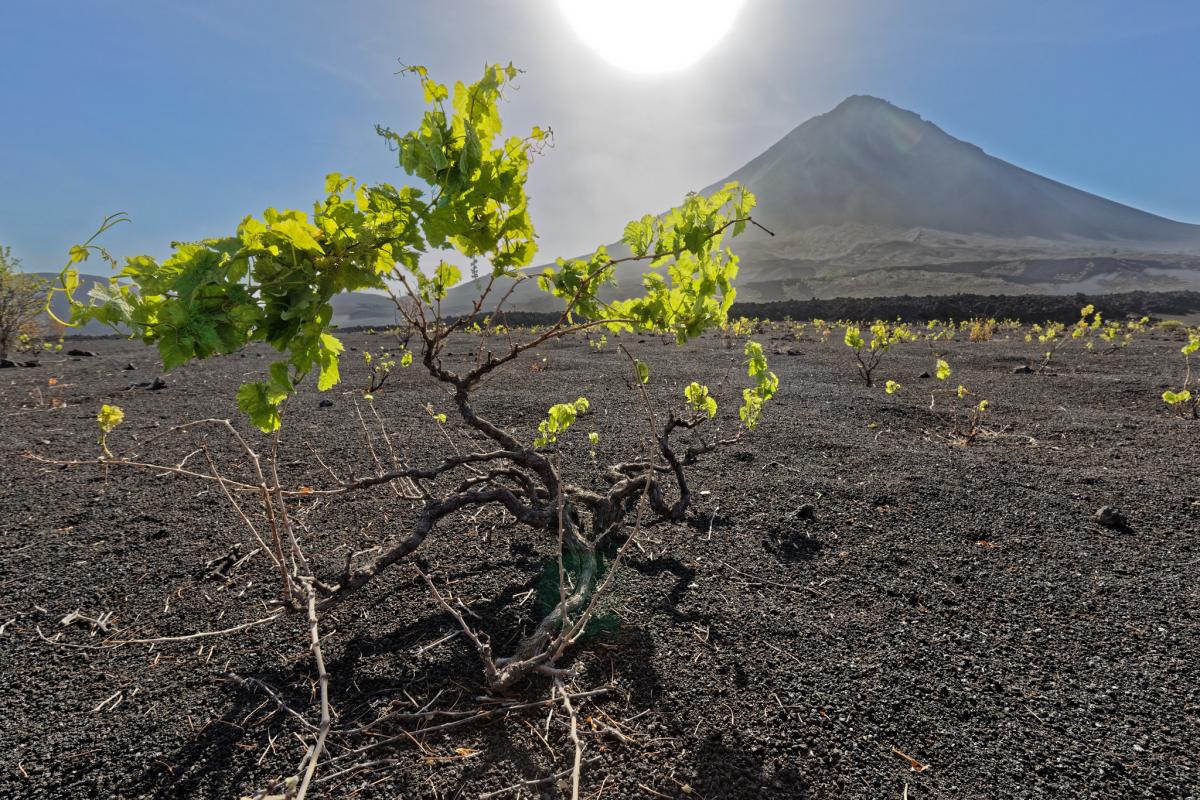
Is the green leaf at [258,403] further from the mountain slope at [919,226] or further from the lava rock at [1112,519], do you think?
the mountain slope at [919,226]

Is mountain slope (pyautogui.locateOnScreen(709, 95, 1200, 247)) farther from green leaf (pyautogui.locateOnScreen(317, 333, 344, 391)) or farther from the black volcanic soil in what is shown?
green leaf (pyautogui.locateOnScreen(317, 333, 344, 391))

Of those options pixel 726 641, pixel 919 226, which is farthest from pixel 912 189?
pixel 726 641

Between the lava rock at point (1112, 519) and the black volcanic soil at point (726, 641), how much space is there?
0.05 m

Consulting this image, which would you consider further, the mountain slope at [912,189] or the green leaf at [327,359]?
the mountain slope at [912,189]

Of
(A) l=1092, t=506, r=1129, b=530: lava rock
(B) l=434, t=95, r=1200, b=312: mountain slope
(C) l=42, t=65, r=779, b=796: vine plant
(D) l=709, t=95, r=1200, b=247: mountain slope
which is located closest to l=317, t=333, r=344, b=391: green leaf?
(C) l=42, t=65, r=779, b=796: vine plant

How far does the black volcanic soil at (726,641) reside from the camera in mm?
1428

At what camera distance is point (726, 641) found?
6.36ft

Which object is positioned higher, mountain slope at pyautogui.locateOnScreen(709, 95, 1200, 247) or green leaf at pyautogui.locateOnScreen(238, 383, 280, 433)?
mountain slope at pyautogui.locateOnScreen(709, 95, 1200, 247)

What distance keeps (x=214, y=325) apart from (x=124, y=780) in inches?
51.5

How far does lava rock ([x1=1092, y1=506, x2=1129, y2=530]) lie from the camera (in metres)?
2.77

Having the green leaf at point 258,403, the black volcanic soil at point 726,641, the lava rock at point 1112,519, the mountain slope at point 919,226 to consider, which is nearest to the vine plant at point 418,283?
the green leaf at point 258,403

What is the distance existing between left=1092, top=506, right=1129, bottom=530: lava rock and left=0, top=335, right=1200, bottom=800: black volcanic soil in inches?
1.9

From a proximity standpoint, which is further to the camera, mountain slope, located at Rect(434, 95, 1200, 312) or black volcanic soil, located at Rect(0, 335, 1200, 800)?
mountain slope, located at Rect(434, 95, 1200, 312)

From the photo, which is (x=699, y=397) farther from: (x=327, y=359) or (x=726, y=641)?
(x=327, y=359)
